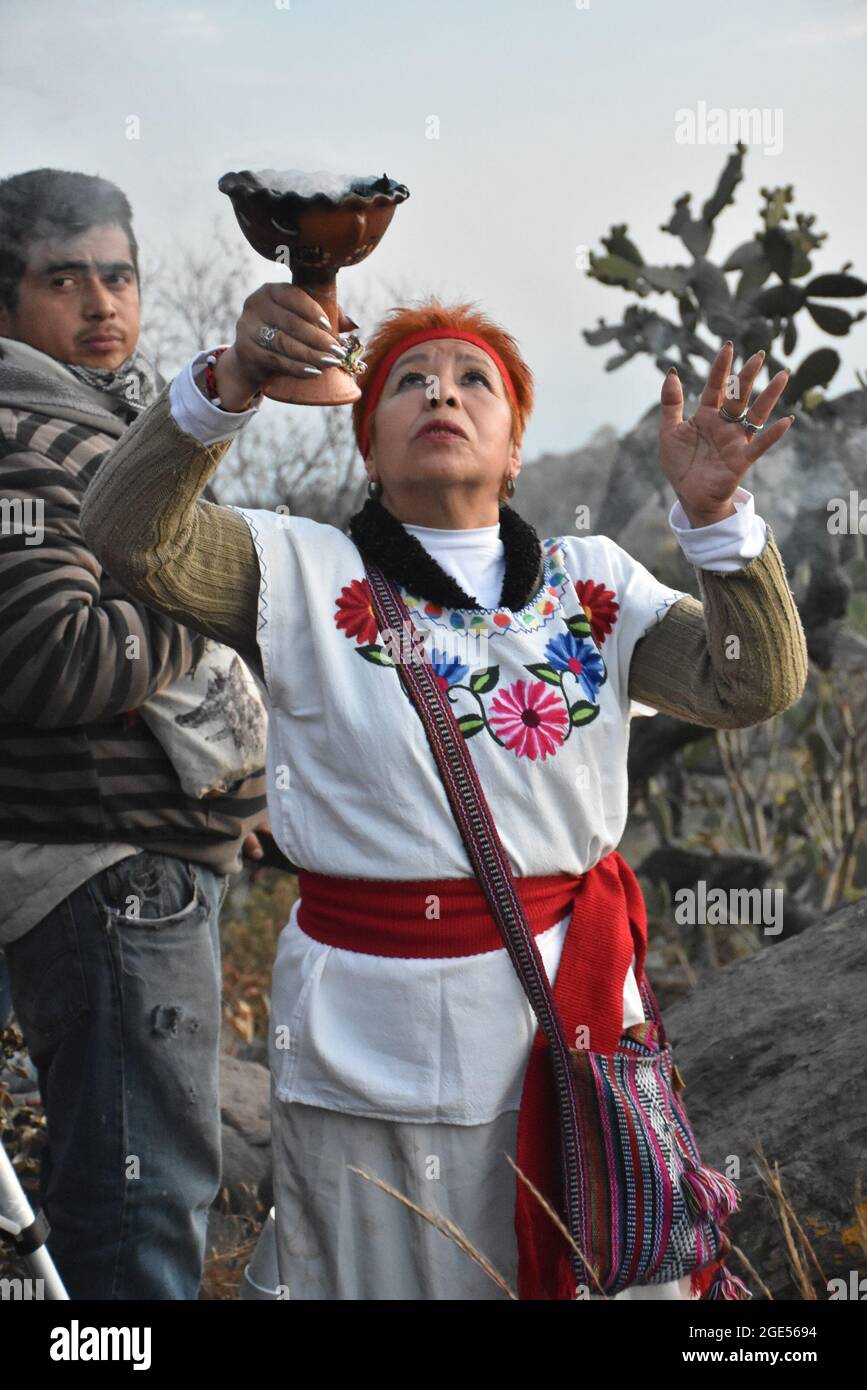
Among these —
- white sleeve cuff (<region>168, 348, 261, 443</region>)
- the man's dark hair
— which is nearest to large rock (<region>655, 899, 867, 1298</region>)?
white sleeve cuff (<region>168, 348, 261, 443</region>)

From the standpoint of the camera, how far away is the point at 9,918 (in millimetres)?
2375

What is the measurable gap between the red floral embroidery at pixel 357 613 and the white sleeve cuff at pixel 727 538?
1.50 ft

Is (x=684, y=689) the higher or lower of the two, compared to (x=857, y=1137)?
higher

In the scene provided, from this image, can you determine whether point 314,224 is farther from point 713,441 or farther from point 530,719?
point 530,719

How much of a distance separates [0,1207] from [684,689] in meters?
1.22

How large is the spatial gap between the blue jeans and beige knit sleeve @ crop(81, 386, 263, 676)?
1.61ft

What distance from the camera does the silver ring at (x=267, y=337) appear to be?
187cm

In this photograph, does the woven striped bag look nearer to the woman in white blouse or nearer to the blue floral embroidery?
the woman in white blouse

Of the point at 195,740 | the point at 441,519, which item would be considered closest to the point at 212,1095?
the point at 195,740

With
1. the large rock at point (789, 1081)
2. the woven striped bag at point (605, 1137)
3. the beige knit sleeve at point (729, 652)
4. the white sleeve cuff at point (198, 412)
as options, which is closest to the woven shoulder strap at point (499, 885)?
the woven striped bag at point (605, 1137)

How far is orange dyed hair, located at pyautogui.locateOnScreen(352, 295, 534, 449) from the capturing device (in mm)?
2424

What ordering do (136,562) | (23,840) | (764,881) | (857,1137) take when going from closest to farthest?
(136,562)
(23,840)
(857,1137)
(764,881)

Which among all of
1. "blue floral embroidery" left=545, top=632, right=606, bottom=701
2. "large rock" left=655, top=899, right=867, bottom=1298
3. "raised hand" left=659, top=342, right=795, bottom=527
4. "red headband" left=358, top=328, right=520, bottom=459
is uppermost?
"red headband" left=358, top=328, right=520, bottom=459

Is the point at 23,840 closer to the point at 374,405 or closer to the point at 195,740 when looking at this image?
the point at 195,740
